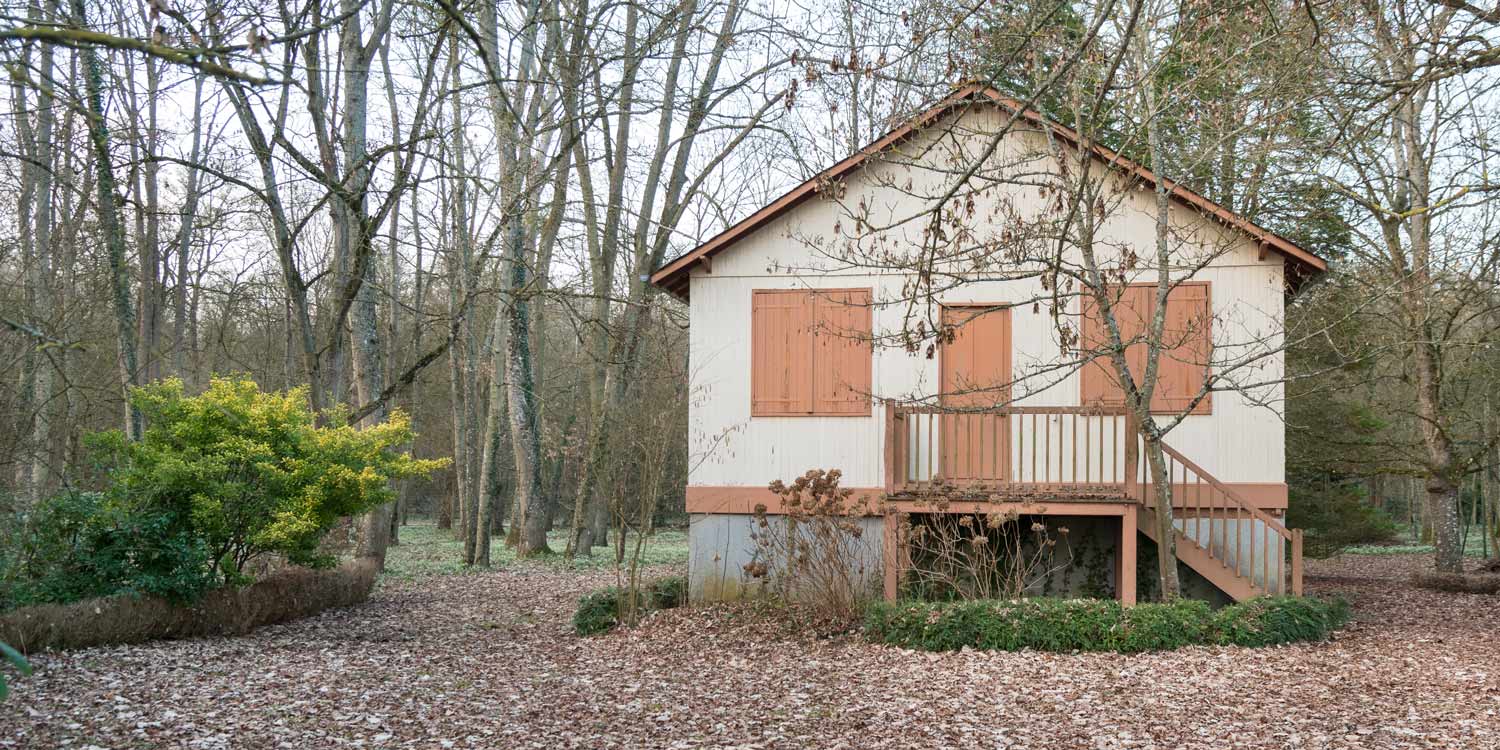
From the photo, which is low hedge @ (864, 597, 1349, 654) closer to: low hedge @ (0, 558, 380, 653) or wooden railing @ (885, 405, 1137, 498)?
wooden railing @ (885, 405, 1137, 498)

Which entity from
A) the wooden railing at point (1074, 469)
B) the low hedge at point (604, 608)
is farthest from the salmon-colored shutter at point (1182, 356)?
the low hedge at point (604, 608)

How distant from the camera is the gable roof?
11.2 metres

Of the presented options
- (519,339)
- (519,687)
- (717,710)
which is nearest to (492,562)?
(519,339)

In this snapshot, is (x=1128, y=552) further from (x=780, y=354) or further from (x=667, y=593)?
(x=667, y=593)

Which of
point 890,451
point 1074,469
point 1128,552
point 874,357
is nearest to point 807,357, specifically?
point 874,357

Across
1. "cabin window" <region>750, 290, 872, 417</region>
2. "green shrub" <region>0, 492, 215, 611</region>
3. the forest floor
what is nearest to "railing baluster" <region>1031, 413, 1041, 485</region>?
"cabin window" <region>750, 290, 872, 417</region>

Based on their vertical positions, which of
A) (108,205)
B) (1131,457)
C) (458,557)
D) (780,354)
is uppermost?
(108,205)

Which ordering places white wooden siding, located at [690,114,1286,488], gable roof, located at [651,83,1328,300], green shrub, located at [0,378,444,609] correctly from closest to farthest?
green shrub, located at [0,378,444,609]
gable roof, located at [651,83,1328,300]
white wooden siding, located at [690,114,1286,488]

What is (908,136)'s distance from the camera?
12367 millimetres

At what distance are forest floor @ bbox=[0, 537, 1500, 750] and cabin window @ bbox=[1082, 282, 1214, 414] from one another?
116 inches

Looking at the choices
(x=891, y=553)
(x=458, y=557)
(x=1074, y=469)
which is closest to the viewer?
(x=1074, y=469)

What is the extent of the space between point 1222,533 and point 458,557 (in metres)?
16.0

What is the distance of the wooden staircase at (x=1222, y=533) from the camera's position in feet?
37.6

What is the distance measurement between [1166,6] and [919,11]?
4979 millimetres
